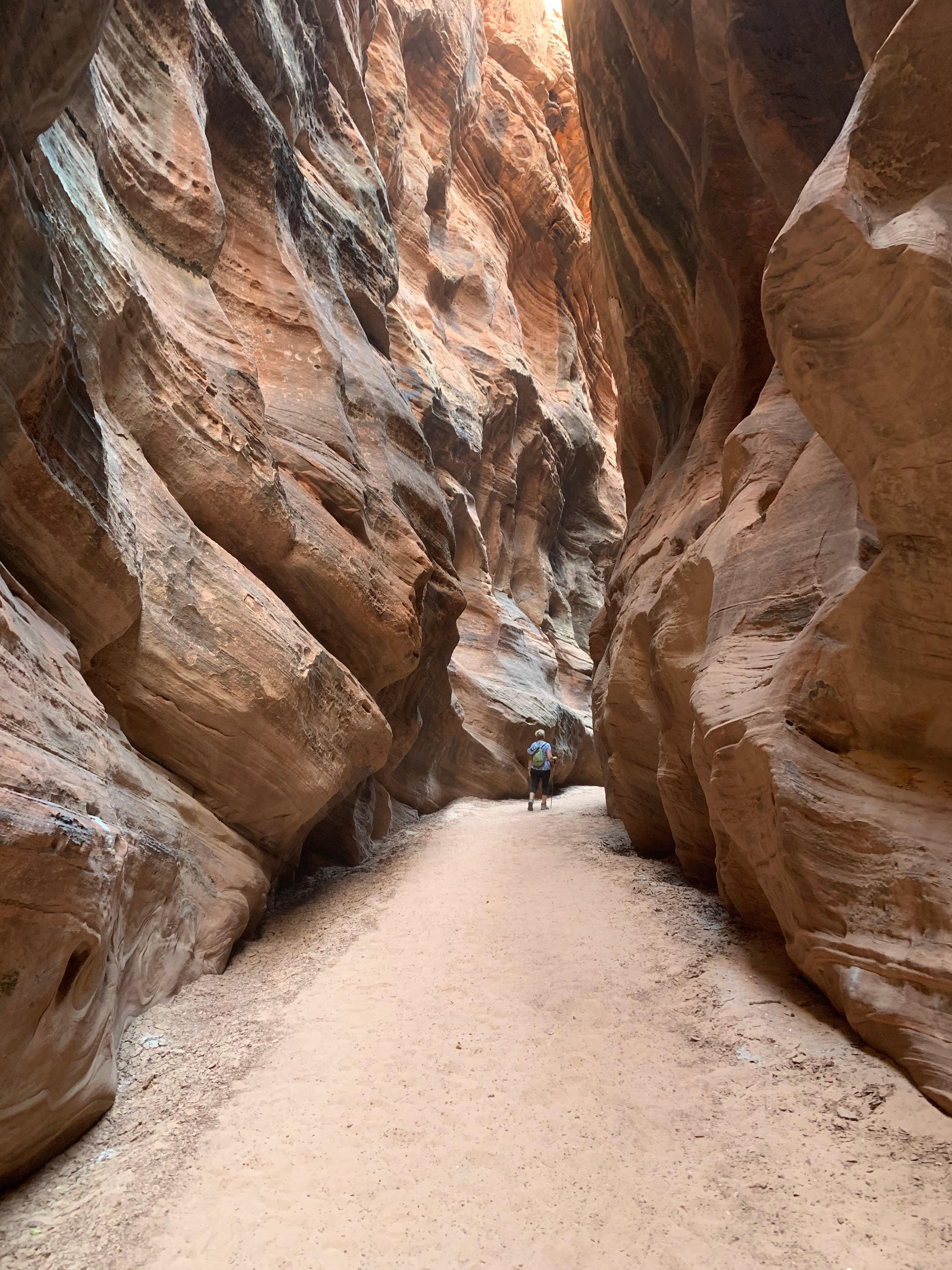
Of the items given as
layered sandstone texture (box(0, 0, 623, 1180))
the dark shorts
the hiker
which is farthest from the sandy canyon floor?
the dark shorts

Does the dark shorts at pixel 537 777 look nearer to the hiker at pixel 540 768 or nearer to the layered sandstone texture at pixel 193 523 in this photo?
the hiker at pixel 540 768

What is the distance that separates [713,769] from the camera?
570cm

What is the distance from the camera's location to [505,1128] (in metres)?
3.86

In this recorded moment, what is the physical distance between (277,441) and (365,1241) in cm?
716

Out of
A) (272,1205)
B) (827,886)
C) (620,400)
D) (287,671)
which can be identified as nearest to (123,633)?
(287,671)

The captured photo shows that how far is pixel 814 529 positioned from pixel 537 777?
378 inches

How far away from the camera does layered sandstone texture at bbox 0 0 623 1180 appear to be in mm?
3580

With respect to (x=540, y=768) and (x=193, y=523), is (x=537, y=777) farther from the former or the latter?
(x=193, y=523)

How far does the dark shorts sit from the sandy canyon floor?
8306 millimetres

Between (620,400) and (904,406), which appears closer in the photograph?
(904,406)

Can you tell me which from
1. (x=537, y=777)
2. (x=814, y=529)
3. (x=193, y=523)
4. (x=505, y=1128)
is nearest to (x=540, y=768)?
(x=537, y=777)

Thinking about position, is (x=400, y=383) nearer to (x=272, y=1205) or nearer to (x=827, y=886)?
(x=827, y=886)

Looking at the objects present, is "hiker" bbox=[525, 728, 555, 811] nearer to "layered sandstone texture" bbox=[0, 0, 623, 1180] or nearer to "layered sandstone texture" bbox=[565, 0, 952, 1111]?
"layered sandstone texture" bbox=[0, 0, 623, 1180]

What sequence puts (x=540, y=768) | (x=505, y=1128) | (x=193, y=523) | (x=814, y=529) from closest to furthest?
(x=505, y=1128), (x=814, y=529), (x=193, y=523), (x=540, y=768)
